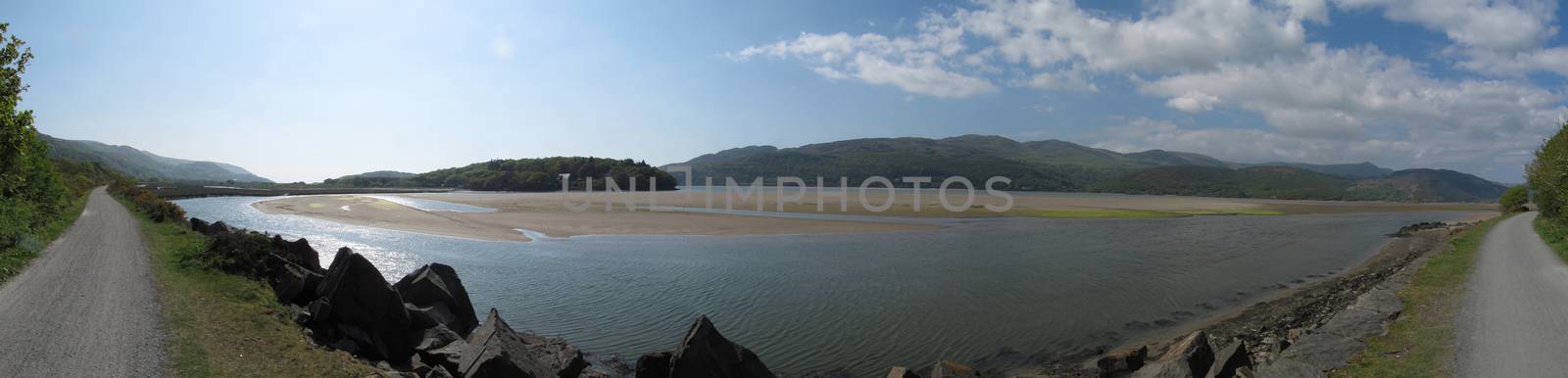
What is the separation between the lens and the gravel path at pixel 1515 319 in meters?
7.58

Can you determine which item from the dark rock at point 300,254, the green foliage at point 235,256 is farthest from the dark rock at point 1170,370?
the dark rock at point 300,254

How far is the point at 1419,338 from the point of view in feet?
30.3

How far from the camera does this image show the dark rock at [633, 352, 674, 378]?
8.59 metres

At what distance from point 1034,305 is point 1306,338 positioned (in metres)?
5.86

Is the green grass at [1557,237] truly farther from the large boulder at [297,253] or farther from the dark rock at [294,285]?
the large boulder at [297,253]

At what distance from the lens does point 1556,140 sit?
23984mm

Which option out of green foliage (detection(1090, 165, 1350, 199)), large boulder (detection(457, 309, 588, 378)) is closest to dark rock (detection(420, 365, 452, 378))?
large boulder (detection(457, 309, 588, 378))

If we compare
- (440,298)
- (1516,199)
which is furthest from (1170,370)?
(1516,199)

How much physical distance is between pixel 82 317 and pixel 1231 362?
15717mm

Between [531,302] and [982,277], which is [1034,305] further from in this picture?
[531,302]

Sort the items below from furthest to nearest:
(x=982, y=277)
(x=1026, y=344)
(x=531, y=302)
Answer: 1. (x=982, y=277)
2. (x=531, y=302)
3. (x=1026, y=344)

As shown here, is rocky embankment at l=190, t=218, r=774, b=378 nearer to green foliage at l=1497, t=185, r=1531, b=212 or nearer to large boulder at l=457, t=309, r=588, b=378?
large boulder at l=457, t=309, r=588, b=378

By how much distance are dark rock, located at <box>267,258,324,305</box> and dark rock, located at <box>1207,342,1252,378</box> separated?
15.2 m

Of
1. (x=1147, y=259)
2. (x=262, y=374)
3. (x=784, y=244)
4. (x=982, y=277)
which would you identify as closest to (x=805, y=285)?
(x=982, y=277)
